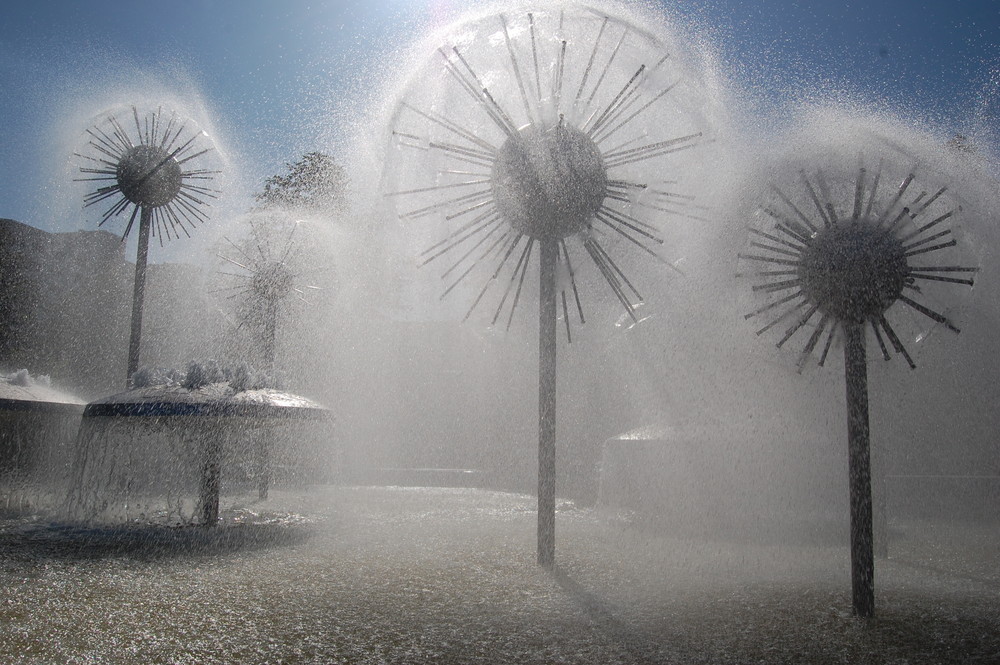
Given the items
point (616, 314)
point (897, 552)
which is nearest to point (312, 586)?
point (897, 552)

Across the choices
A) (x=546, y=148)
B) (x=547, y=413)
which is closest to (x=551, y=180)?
(x=546, y=148)

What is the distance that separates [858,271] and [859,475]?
5.44 ft

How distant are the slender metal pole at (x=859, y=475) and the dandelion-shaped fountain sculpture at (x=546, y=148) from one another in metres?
2.52

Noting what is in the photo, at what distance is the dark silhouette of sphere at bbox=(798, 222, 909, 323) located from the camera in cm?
566

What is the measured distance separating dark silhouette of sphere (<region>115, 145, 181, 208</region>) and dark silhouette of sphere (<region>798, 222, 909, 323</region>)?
41.2ft

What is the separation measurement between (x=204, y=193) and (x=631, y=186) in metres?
10.2

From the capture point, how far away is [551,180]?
23.8 feet

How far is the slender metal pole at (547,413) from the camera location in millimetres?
6754

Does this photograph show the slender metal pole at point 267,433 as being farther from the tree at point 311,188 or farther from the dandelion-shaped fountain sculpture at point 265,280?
the tree at point 311,188

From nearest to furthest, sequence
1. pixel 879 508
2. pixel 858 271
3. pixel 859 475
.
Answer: pixel 859 475
pixel 858 271
pixel 879 508

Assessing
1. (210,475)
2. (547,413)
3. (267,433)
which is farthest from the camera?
(267,433)

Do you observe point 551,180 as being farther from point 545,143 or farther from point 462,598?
point 462,598

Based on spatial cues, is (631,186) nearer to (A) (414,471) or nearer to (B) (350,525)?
(B) (350,525)

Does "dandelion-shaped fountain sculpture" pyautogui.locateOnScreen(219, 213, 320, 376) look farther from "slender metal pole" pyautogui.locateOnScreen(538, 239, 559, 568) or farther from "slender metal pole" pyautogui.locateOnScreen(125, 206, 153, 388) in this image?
"slender metal pole" pyautogui.locateOnScreen(538, 239, 559, 568)
